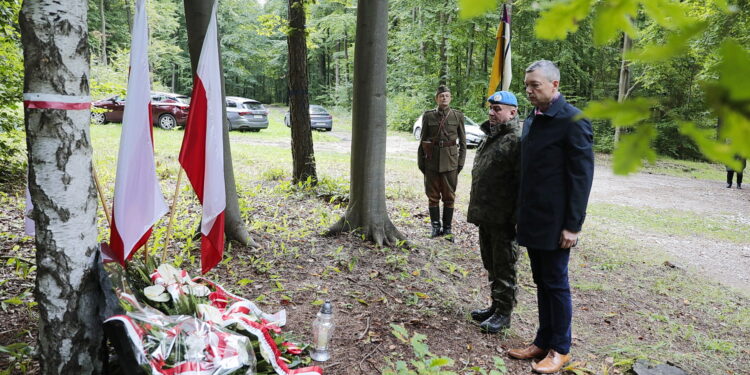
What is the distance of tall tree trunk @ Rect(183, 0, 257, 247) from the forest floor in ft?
0.64

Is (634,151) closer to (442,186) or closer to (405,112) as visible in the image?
(442,186)

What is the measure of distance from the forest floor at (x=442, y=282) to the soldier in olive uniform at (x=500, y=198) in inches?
12.7

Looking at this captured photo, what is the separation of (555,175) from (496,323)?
4.54ft

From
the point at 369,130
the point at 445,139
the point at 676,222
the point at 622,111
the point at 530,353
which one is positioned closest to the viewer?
the point at 622,111

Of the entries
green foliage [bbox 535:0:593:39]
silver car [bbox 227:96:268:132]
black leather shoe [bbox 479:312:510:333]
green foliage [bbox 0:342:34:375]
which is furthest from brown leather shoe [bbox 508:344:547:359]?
silver car [bbox 227:96:268:132]

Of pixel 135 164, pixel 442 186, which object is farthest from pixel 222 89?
pixel 442 186

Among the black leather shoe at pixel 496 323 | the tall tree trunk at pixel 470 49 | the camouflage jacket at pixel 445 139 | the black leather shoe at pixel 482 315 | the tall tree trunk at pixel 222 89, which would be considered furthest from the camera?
the tall tree trunk at pixel 470 49

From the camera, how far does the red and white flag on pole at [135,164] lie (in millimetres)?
2672

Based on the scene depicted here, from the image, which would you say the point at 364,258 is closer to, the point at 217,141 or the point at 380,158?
the point at 380,158

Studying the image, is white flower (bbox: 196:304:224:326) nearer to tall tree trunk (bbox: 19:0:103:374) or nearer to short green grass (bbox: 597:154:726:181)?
tall tree trunk (bbox: 19:0:103:374)

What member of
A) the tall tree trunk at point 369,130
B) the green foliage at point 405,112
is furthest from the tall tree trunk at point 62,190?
the green foliage at point 405,112

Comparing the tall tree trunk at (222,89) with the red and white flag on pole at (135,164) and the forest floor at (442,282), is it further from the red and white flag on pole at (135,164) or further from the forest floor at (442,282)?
the red and white flag on pole at (135,164)

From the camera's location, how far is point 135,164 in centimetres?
272

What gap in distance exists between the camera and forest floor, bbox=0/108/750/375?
11.4ft
